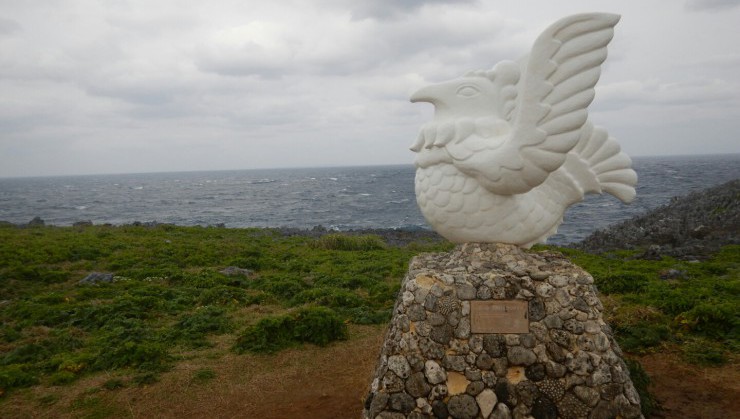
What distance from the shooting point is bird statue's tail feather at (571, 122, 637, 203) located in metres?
5.18

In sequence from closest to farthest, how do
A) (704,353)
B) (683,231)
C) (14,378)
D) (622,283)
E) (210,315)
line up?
1. (14,378)
2. (704,353)
3. (210,315)
4. (622,283)
5. (683,231)

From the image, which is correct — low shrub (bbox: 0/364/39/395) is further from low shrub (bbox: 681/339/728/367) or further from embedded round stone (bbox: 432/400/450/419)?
low shrub (bbox: 681/339/728/367)

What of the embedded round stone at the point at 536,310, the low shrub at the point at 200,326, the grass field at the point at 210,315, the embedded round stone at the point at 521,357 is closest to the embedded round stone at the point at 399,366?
the embedded round stone at the point at 521,357

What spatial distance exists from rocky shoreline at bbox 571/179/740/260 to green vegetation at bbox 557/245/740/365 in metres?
1.69

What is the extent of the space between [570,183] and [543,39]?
5.36 feet

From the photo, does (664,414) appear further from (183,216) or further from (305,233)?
(183,216)

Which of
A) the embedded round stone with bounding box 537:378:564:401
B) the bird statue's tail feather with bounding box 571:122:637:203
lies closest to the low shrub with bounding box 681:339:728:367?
the bird statue's tail feather with bounding box 571:122:637:203

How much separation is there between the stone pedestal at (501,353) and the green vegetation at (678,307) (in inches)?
100

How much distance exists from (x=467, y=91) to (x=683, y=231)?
41.3 feet

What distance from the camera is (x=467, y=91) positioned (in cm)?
504

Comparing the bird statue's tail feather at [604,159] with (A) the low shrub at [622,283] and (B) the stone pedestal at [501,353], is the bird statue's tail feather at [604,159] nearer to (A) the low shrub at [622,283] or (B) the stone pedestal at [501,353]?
(B) the stone pedestal at [501,353]

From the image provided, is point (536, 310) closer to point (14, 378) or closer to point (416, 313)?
point (416, 313)

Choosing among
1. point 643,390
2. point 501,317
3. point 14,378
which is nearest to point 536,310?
point 501,317

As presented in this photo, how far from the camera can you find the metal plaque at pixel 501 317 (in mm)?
4449
